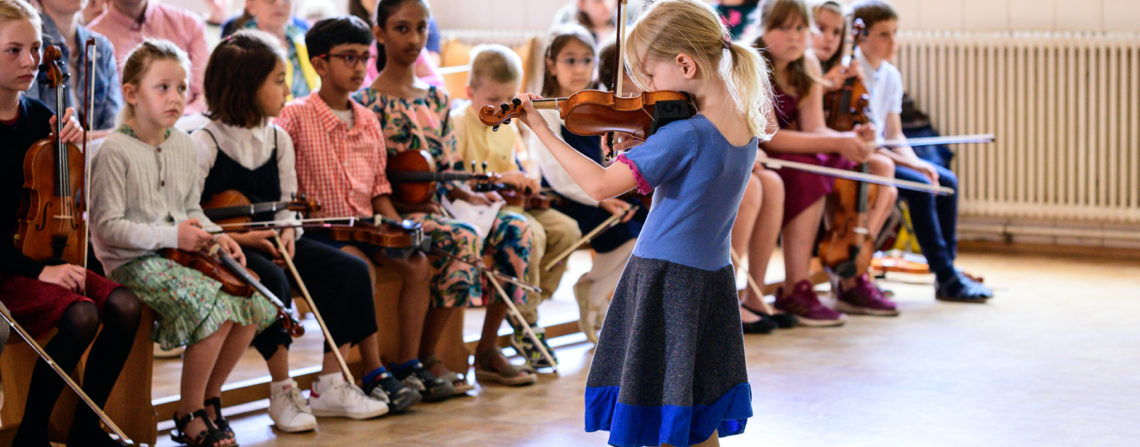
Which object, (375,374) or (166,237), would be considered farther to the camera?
(375,374)

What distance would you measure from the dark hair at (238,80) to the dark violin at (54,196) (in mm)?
448

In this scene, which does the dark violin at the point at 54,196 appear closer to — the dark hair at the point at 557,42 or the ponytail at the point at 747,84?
the ponytail at the point at 747,84

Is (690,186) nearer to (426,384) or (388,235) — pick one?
(388,235)

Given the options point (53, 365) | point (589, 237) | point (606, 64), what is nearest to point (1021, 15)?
point (606, 64)

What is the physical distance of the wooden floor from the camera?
2596 mm

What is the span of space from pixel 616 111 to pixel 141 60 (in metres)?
1.22

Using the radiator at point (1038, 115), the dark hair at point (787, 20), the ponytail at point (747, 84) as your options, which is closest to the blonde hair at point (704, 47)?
the ponytail at point (747, 84)

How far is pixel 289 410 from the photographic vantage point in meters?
2.66

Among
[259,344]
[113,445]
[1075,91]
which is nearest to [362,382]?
[259,344]

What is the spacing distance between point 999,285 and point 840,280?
37.1 inches

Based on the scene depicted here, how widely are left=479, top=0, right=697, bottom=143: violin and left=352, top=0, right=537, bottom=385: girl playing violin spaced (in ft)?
3.66

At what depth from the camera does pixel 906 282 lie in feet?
16.5

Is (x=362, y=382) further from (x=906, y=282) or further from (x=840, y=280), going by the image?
(x=906, y=282)

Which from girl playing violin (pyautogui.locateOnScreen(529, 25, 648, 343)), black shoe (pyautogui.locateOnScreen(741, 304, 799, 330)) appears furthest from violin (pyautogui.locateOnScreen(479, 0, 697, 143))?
black shoe (pyautogui.locateOnScreen(741, 304, 799, 330))
